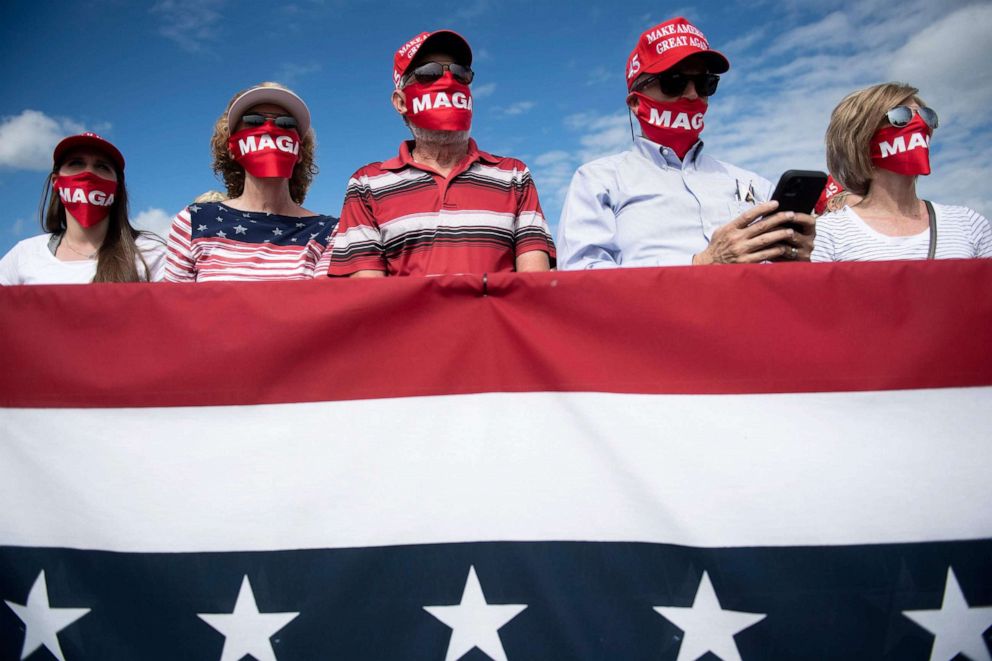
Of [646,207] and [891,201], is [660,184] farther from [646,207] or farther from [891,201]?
[891,201]

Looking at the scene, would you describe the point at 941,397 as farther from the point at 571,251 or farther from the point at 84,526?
the point at 84,526

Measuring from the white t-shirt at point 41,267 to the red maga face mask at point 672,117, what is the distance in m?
2.53

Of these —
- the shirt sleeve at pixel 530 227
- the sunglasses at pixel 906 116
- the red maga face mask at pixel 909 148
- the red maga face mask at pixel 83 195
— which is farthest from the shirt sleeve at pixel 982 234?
the red maga face mask at pixel 83 195

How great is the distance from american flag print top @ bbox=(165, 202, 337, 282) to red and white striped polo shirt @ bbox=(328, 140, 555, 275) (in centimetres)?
33

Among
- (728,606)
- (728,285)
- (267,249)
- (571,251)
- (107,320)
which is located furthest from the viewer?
(267,249)

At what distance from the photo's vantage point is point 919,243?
2.71 m

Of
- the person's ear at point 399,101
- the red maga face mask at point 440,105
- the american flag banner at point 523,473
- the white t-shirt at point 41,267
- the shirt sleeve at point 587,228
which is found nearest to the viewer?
the american flag banner at point 523,473

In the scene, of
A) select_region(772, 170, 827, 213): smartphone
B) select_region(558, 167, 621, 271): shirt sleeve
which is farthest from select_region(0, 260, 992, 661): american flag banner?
select_region(558, 167, 621, 271): shirt sleeve

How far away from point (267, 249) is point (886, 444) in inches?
102

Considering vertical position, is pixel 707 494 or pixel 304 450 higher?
pixel 304 450

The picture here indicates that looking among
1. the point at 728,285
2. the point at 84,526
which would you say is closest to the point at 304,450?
the point at 84,526

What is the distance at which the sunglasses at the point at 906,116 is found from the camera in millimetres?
2775

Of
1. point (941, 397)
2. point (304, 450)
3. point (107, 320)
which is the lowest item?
point (304, 450)

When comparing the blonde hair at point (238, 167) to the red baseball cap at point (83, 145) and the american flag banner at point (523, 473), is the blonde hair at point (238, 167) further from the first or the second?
the american flag banner at point (523, 473)
